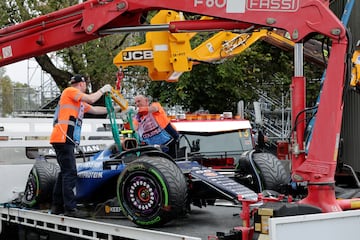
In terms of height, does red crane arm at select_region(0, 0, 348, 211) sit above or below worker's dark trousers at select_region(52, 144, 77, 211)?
above

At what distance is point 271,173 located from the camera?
754cm

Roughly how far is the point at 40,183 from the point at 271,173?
10.1 feet

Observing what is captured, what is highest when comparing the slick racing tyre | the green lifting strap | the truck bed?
the green lifting strap

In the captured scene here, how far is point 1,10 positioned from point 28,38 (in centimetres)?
1552

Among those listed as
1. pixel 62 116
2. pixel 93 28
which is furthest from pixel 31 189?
pixel 93 28

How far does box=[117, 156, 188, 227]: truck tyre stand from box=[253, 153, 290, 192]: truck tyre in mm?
1335

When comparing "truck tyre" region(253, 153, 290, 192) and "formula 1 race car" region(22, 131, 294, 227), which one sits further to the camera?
"truck tyre" region(253, 153, 290, 192)

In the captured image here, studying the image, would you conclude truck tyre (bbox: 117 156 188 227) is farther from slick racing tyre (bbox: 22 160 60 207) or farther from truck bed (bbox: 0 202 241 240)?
slick racing tyre (bbox: 22 160 60 207)

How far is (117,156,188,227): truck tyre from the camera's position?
21.0 ft

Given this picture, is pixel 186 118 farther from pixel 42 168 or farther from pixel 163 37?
pixel 42 168

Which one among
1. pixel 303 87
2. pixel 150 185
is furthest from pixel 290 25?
pixel 150 185

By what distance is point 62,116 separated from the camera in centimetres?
778

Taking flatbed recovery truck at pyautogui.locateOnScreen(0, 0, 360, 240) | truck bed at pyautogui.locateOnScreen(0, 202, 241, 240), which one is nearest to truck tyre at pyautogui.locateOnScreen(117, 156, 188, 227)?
truck bed at pyautogui.locateOnScreen(0, 202, 241, 240)

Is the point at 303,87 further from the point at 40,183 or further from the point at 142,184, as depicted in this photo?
the point at 40,183
